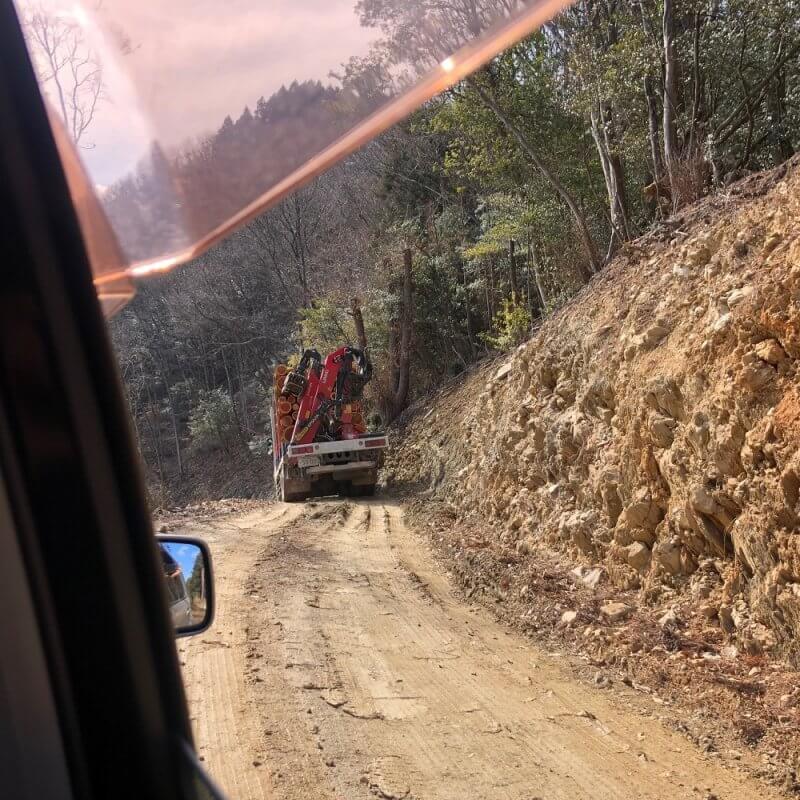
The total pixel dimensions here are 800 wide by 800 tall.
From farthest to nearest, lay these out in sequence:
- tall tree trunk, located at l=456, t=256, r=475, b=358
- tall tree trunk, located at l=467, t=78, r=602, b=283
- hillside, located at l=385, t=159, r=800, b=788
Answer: tall tree trunk, located at l=456, t=256, r=475, b=358 → tall tree trunk, located at l=467, t=78, r=602, b=283 → hillside, located at l=385, t=159, r=800, b=788

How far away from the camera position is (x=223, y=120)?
67.6 inches

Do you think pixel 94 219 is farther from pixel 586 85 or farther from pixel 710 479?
pixel 586 85

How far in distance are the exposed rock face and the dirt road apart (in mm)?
1362

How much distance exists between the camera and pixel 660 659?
17.2 ft

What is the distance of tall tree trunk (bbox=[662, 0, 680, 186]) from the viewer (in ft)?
32.7

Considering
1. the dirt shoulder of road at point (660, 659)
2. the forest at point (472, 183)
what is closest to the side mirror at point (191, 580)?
the forest at point (472, 183)

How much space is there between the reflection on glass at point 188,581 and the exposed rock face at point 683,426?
381 centimetres

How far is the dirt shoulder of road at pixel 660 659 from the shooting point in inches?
163

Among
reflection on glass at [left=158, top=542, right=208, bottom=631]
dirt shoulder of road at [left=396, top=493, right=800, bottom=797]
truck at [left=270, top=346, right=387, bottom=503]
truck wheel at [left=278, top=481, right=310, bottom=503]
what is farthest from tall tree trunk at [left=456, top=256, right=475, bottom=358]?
reflection on glass at [left=158, top=542, right=208, bottom=631]

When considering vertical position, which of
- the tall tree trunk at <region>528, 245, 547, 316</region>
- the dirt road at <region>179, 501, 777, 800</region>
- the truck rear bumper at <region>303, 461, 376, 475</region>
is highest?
the tall tree trunk at <region>528, 245, 547, 316</region>

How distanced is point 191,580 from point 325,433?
13.9 m

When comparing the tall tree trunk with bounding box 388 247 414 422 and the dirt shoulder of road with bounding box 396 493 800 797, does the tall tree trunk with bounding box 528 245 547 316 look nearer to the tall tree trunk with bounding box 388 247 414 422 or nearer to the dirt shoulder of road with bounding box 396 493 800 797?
the tall tree trunk with bounding box 388 247 414 422

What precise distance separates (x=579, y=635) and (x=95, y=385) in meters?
5.17

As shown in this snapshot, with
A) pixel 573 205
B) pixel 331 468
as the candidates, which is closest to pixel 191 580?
pixel 573 205
